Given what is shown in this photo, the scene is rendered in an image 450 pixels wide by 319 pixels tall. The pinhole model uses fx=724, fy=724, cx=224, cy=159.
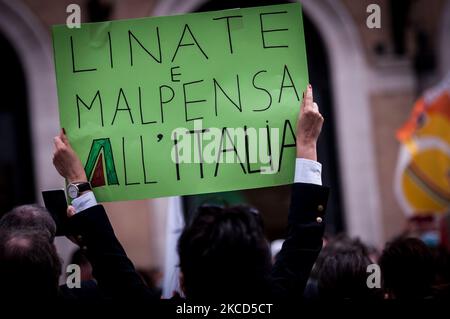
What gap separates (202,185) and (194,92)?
0.32 metres

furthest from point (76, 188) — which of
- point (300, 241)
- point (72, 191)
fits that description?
point (300, 241)

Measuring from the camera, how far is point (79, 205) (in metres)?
1.99

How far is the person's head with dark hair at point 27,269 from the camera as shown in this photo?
1.88m

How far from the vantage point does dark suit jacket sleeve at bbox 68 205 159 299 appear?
1.92m

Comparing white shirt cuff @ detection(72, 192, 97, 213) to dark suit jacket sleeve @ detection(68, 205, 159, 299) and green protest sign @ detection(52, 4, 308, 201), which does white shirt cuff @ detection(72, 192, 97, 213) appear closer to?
dark suit jacket sleeve @ detection(68, 205, 159, 299)

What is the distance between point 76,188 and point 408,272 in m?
1.12

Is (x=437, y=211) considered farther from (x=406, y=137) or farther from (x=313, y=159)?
(x=313, y=159)

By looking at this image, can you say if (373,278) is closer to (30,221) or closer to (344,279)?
(344,279)

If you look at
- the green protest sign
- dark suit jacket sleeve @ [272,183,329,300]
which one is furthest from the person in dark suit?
the green protest sign

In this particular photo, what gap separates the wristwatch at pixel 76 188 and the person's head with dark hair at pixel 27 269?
0.52 feet

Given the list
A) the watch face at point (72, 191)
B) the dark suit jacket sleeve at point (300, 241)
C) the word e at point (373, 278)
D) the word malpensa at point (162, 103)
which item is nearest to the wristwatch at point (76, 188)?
the watch face at point (72, 191)

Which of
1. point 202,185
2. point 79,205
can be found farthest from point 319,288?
point 79,205

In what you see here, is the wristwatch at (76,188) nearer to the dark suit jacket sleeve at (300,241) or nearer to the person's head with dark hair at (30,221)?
the person's head with dark hair at (30,221)

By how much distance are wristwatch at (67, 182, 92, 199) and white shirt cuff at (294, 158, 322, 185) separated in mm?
589
